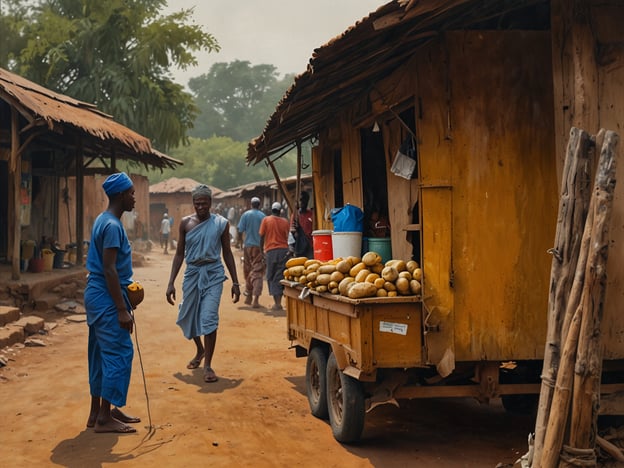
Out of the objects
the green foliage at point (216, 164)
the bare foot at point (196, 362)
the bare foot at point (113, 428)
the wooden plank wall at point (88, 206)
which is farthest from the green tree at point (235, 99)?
the bare foot at point (113, 428)

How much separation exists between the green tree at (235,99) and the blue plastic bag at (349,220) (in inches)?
2612

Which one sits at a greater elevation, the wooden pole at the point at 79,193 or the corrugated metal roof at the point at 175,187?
the corrugated metal roof at the point at 175,187

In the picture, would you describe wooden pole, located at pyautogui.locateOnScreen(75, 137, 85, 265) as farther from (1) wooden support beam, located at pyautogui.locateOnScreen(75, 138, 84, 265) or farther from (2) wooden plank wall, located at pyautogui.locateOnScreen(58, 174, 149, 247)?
(2) wooden plank wall, located at pyautogui.locateOnScreen(58, 174, 149, 247)

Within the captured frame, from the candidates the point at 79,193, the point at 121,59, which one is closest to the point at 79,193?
the point at 79,193

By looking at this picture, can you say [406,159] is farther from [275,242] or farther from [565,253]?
[275,242]

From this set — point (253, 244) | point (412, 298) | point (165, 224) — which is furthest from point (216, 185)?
point (412, 298)

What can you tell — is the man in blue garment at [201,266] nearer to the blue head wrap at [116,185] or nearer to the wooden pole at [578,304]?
the blue head wrap at [116,185]

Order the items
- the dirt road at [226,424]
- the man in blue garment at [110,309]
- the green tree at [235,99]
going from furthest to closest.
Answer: the green tree at [235,99] < the man in blue garment at [110,309] < the dirt road at [226,424]

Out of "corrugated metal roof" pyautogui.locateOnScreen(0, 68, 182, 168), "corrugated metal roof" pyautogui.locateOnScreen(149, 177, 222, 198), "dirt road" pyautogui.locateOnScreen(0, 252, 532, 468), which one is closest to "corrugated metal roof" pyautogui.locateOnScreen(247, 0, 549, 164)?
"dirt road" pyautogui.locateOnScreen(0, 252, 532, 468)

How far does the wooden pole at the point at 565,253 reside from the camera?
152 inches

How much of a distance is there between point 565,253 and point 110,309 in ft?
11.2

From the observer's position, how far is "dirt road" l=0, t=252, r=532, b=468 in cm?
489

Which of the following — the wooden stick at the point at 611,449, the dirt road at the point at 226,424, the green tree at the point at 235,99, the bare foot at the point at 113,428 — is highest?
the green tree at the point at 235,99

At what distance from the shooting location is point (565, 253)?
3885 mm
